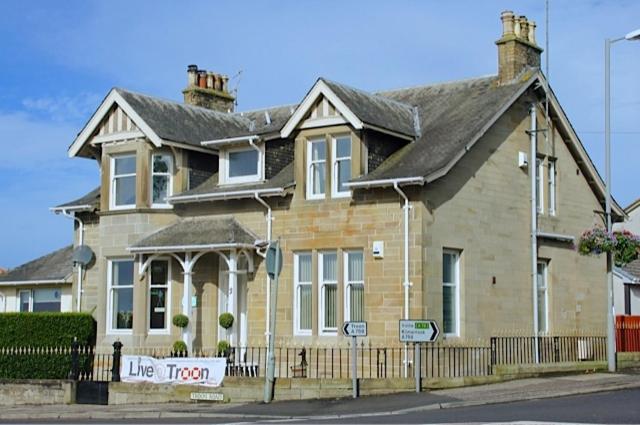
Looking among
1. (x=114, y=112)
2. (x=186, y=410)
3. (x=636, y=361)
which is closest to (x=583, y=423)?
(x=186, y=410)

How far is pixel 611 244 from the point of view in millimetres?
26656

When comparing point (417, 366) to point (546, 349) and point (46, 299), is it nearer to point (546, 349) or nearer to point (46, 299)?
point (546, 349)

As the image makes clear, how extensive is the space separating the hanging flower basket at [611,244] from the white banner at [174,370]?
10.1m

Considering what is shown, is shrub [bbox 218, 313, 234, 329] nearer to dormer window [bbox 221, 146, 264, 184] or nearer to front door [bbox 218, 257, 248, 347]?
front door [bbox 218, 257, 248, 347]

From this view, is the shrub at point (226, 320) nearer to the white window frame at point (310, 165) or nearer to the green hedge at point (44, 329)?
the white window frame at point (310, 165)

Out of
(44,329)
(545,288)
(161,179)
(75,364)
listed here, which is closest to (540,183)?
(545,288)

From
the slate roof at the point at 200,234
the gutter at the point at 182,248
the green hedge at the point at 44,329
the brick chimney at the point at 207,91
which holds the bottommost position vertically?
the green hedge at the point at 44,329

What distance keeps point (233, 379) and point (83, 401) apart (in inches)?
191

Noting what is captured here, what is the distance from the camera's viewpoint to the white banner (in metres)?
23.8

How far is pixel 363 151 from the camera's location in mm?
26422

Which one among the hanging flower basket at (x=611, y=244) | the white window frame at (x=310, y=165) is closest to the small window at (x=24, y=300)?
the white window frame at (x=310, y=165)

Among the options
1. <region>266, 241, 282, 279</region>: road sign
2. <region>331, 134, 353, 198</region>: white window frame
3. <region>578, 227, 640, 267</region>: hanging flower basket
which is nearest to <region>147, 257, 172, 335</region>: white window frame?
<region>331, 134, 353, 198</region>: white window frame

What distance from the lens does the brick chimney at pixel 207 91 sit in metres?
35.0

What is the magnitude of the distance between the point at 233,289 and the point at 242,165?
383 cm
